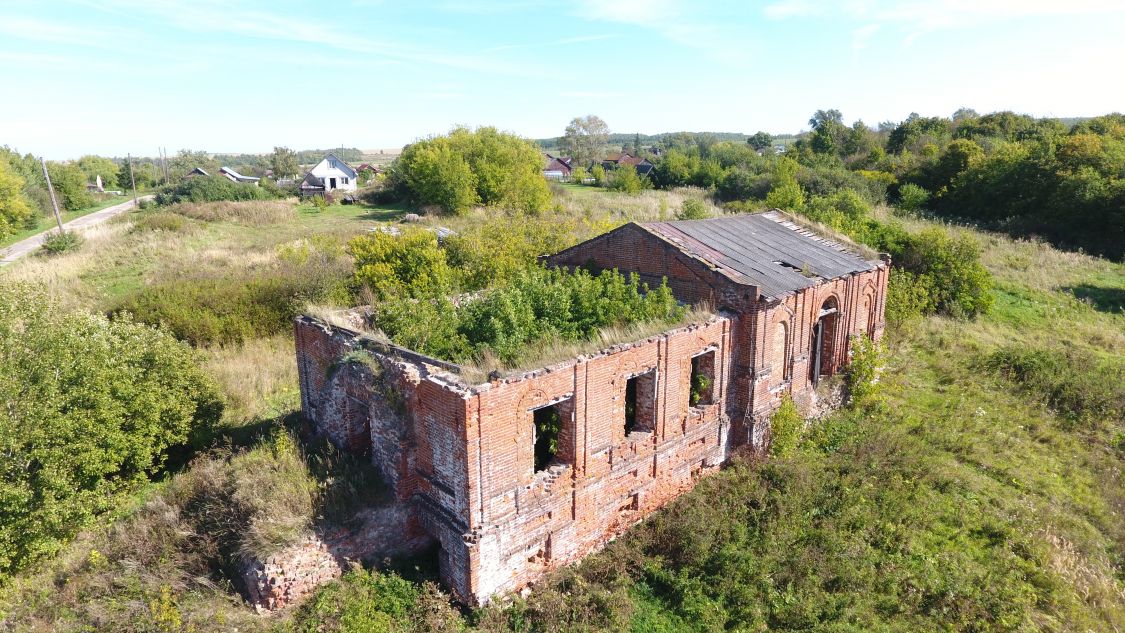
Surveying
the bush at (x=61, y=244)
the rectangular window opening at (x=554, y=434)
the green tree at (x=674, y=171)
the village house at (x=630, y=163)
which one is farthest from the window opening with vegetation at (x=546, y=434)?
the village house at (x=630, y=163)

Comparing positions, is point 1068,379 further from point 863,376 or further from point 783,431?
point 783,431

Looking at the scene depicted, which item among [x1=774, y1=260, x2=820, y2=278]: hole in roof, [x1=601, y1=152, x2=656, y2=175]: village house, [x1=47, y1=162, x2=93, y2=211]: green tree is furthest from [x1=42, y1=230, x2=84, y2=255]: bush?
[x1=601, y1=152, x2=656, y2=175]: village house

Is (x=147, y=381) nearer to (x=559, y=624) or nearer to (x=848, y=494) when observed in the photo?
(x=559, y=624)

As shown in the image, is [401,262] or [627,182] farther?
[627,182]

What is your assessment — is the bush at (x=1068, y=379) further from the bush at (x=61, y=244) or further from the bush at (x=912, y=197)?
the bush at (x=61, y=244)

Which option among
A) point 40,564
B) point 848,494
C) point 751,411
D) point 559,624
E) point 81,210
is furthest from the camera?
point 81,210

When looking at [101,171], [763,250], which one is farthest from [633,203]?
[101,171]

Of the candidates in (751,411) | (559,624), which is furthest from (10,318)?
(751,411)
